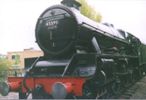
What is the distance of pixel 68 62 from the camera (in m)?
9.52

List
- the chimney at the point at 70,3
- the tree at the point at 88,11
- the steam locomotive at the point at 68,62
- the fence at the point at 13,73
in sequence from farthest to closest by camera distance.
→ the tree at the point at 88,11 < the fence at the point at 13,73 < the chimney at the point at 70,3 < the steam locomotive at the point at 68,62

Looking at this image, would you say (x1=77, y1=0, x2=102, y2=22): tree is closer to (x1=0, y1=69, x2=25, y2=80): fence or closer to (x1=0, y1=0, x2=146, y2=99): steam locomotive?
(x1=0, y1=69, x2=25, y2=80): fence

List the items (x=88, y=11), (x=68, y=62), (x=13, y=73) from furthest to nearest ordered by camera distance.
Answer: (x=88, y=11), (x=13, y=73), (x=68, y=62)

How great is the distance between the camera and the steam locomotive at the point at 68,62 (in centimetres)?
891

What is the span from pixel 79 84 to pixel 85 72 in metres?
0.60

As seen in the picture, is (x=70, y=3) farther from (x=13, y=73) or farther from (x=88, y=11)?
(x=88, y=11)

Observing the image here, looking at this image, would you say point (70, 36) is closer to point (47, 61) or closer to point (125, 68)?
point (47, 61)

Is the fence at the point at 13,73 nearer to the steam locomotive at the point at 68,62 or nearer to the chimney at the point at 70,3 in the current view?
the steam locomotive at the point at 68,62

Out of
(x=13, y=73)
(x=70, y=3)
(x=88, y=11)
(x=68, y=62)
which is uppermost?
(x=88, y=11)

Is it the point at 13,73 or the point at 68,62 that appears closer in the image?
the point at 68,62

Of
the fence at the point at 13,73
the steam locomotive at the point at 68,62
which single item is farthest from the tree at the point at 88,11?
the steam locomotive at the point at 68,62

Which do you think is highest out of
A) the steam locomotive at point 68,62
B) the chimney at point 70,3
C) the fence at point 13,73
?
the chimney at point 70,3

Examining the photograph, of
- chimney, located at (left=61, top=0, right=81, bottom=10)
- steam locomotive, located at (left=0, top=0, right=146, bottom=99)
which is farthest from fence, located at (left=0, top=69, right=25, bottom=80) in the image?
chimney, located at (left=61, top=0, right=81, bottom=10)

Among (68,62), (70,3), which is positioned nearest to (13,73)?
(70,3)
